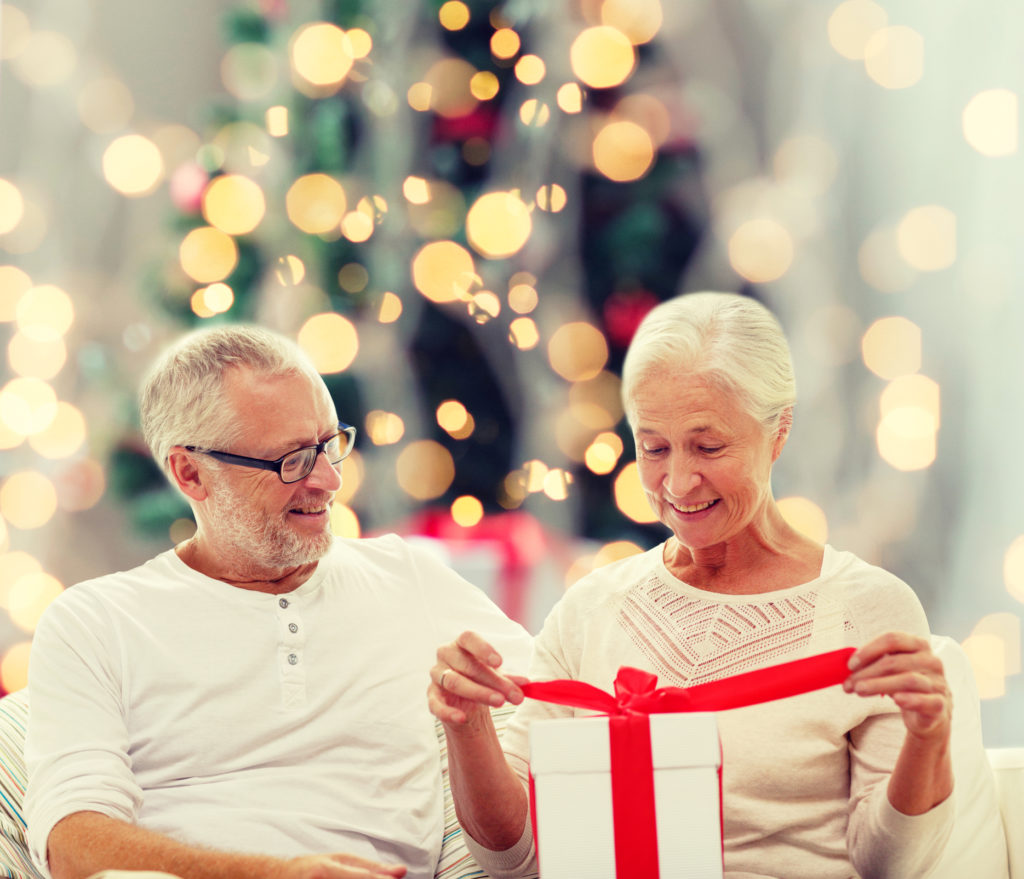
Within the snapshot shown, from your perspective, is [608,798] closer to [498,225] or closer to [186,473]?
[186,473]

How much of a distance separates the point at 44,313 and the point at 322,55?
1.32 metres

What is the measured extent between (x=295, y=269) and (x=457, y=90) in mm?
631

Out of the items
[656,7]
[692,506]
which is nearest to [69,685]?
[692,506]

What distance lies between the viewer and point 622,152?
2766mm

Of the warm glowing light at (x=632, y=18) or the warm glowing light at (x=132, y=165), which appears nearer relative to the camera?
the warm glowing light at (x=632, y=18)

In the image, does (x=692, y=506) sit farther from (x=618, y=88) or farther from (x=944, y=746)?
(x=618, y=88)

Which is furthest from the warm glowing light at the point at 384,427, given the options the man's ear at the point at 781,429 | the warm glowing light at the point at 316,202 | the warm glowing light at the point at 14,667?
the man's ear at the point at 781,429

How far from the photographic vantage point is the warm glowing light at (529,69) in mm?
2746

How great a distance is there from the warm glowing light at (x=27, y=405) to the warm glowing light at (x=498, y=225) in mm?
1450

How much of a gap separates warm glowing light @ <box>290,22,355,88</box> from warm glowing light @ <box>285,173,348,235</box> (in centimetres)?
26

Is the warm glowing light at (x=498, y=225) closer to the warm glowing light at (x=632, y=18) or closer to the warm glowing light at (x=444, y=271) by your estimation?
the warm glowing light at (x=444, y=271)

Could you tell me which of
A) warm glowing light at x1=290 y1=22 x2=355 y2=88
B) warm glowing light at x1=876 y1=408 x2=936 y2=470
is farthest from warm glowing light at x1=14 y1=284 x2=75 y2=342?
warm glowing light at x1=876 y1=408 x2=936 y2=470

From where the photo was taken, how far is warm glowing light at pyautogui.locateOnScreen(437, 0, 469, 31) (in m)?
2.71

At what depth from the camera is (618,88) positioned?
299 cm
